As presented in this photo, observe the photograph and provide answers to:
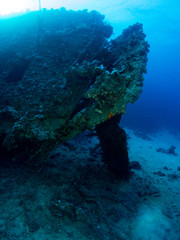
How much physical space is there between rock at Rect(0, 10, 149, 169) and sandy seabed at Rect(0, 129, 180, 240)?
91 cm

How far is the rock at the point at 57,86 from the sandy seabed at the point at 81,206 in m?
0.91

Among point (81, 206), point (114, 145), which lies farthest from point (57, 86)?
point (81, 206)

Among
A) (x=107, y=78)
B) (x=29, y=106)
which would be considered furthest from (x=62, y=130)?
(x=107, y=78)

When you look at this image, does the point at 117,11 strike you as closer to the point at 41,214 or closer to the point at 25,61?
the point at 25,61

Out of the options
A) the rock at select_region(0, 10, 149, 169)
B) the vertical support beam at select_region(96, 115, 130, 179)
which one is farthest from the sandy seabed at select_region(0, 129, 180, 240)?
the rock at select_region(0, 10, 149, 169)

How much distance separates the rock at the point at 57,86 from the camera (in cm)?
405

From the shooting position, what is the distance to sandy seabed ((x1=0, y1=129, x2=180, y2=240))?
12.4 ft

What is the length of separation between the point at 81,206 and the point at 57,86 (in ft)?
12.2

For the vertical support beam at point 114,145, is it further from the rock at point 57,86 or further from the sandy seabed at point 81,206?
the rock at point 57,86

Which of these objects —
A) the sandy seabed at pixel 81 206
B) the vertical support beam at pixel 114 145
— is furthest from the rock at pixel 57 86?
the vertical support beam at pixel 114 145

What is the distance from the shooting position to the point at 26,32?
24.8 feet

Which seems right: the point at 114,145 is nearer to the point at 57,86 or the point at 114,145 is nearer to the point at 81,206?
the point at 81,206

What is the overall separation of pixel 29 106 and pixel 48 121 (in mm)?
842

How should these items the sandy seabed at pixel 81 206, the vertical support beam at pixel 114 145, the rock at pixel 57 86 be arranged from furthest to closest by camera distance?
the vertical support beam at pixel 114 145 → the rock at pixel 57 86 → the sandy seabed at pixel 81 206
